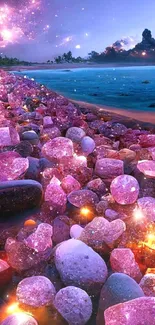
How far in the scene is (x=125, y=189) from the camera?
7.74 ft

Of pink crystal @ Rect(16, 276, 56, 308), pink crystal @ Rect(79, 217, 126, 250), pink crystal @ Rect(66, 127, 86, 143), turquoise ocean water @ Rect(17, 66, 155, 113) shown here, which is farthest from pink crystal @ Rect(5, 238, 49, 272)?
turquoise ocean water @ Rect(17, 66, 155, 113)

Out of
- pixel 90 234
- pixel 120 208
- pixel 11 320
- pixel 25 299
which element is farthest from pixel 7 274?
pixel 120 208

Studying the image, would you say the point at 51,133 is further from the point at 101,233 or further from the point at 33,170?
the point at 101,233

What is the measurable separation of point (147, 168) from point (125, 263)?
1.20 meters

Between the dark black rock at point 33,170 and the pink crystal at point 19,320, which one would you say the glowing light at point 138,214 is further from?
the pink crystal at point 19,320

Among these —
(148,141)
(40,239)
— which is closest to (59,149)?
(40,239)

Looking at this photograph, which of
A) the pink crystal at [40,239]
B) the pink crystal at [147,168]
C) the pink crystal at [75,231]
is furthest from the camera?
the pink crystal at [147,168]

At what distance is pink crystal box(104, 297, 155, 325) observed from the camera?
1.25 meters

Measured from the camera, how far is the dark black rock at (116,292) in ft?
4.90

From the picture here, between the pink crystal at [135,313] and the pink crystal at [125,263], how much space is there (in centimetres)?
44

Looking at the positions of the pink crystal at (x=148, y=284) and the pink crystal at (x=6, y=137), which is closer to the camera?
the pink crystal at (x=148, y=284)

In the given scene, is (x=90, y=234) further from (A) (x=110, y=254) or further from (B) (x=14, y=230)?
(B) (x=14, y=230)

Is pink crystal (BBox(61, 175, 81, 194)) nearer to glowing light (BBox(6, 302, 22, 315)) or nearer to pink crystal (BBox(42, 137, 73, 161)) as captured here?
pink crystal (BBox(42, 137, 73, 161))

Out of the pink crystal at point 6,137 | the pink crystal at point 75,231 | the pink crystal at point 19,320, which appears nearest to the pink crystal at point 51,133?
the pink crystal at point 6,137
